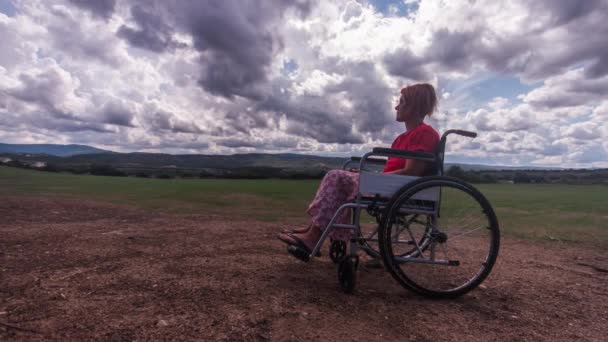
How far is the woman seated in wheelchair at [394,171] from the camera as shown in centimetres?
346

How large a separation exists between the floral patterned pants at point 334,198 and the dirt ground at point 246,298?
60 centimetres

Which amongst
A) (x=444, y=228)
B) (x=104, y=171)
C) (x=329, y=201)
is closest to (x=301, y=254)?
(x=329, y=201)

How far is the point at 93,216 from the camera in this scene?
750 centimetres

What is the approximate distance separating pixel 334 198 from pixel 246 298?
1.38m

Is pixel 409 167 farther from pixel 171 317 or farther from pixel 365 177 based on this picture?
pixel 171 317

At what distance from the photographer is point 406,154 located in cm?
316

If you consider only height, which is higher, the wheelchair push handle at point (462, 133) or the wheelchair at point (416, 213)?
the wheelchair push handle at point (462, 133)

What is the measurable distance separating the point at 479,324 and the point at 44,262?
439 centimetres

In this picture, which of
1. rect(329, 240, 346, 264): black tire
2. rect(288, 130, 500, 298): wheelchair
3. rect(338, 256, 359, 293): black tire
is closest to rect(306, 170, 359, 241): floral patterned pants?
rect(288, 130, 500, 298): wheelchair

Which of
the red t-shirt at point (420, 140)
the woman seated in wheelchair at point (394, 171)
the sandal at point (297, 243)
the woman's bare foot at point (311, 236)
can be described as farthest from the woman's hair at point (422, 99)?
the sandal at point (297, 243)

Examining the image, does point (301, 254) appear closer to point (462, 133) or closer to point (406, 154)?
point (406, 154)

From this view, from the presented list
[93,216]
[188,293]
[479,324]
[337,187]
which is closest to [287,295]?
[188,293]

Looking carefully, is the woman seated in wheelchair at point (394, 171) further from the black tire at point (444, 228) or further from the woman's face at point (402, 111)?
the black tire at point (444, 228)

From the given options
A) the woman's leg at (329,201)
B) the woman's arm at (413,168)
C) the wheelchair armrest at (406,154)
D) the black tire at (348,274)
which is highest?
the wheelchair armrest at (406,154)
